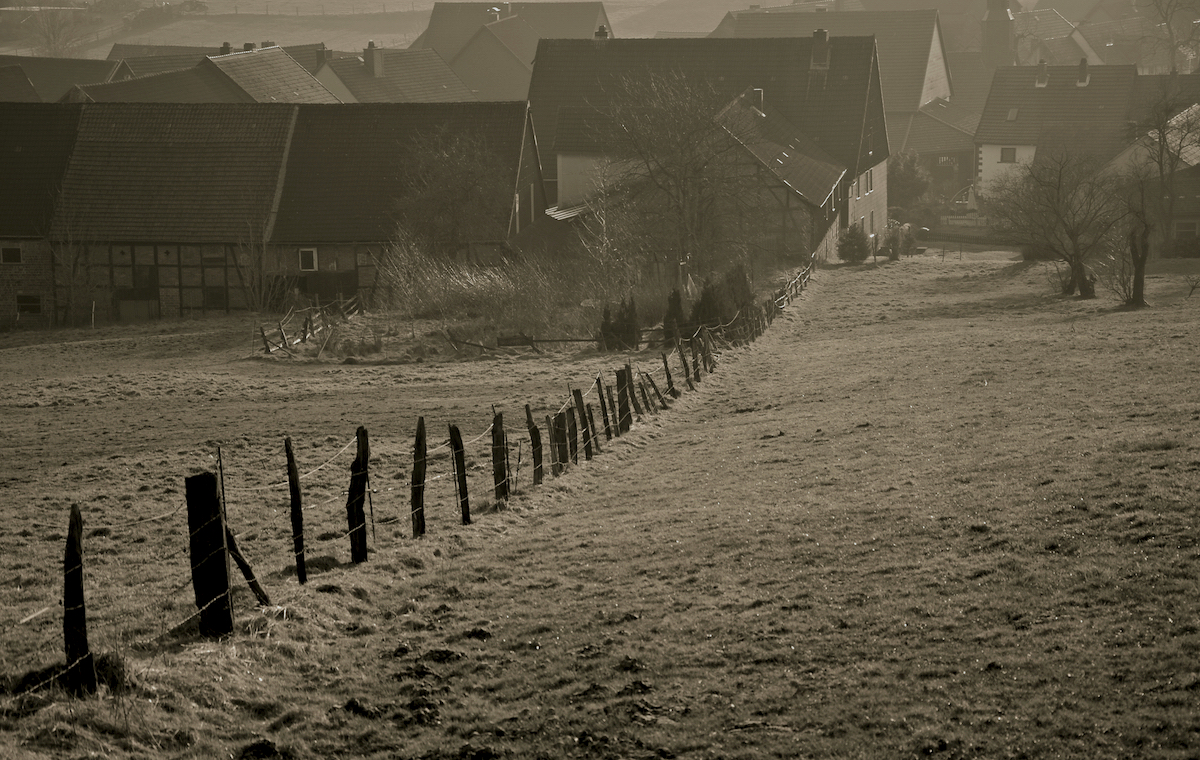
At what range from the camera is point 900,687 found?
28.5ft

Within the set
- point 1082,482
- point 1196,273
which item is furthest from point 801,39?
point 1082,482

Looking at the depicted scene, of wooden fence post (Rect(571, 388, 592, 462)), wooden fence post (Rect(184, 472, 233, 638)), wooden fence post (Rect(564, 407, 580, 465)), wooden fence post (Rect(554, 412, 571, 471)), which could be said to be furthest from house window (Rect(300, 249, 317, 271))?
wooden fence post (Rect(184, 472, 233, 638))

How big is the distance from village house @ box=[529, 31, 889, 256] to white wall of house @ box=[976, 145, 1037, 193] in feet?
35.6

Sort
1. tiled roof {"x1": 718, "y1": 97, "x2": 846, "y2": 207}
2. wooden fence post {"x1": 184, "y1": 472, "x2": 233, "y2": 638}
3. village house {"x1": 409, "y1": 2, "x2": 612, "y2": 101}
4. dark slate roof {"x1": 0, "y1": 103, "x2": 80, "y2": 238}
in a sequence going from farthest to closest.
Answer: village house {"x1": 409, "y1": 2, "x2": 612, "y2": 101} → tiled roof {"x1": 718, "y1": 97, "x2": 846, "y2": 207} → dark slate roof {"x1": 0, "y1": 103, "x2": 80, "y2": 238} → wooden fence post {"x1": 184, "y1": 472, "x2": 233, "y2": 638}

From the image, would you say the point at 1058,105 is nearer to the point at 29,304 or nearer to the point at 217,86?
the point at 217,86

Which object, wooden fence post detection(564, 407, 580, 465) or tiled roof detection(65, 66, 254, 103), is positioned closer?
wooden fence post detection(564, 407, 580, 465)

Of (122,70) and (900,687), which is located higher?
(122,70)

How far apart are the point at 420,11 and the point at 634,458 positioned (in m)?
158

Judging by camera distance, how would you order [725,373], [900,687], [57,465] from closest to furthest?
1. [900,687]
2. [57,465]
3. [725,373]

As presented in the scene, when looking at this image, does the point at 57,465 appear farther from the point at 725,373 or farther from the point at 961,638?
the point at 961,638

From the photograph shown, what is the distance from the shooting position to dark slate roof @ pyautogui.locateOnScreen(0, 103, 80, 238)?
45625 millimetres

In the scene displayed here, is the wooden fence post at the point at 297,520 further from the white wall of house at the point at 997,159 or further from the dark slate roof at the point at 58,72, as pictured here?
the dark slate roof at the point at 58,72

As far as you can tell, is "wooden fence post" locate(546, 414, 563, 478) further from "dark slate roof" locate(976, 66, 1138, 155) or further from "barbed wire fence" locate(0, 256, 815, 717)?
"dark slate roof" locate(976, 66, 1138, 155)

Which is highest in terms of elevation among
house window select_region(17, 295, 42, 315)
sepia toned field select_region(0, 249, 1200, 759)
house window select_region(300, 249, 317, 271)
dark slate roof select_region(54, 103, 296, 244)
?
dark slate roof select_region(54, 103, 296, 244)
